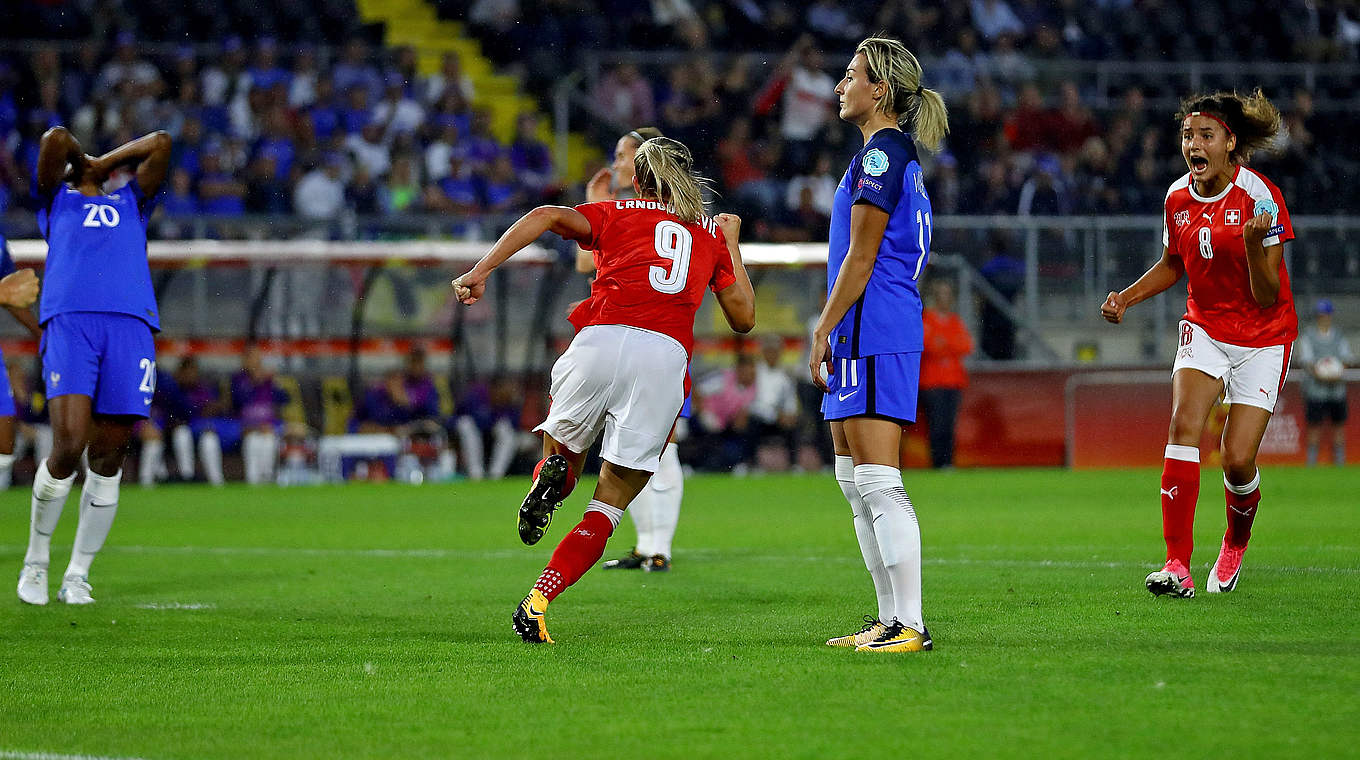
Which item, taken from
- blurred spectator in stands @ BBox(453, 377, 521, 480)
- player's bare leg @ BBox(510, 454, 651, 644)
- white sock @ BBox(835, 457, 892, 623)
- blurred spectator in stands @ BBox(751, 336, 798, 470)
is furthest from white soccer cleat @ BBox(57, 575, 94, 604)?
blurred spectator in stands @ BBox(751, 336, 798, 470)

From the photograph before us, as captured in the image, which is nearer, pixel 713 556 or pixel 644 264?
pixel 644 264

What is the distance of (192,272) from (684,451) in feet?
20.6

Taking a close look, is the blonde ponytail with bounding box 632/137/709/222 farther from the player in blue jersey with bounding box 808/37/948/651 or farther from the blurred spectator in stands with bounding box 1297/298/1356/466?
the blurred spectator in stands with bounding box 1297/298/1356/466

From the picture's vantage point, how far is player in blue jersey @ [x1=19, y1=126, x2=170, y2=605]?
799 cm

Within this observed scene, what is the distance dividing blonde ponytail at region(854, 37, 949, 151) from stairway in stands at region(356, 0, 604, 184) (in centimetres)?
1735

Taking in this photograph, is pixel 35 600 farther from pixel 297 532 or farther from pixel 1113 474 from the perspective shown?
pixel 1113 474

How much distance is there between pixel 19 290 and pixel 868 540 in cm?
430

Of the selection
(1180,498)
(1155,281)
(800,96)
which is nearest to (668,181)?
(1155,281)

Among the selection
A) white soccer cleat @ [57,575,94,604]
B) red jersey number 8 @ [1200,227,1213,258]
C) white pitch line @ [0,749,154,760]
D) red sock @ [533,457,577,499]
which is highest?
red jersey number 8 @ [1200,227,1213,258]

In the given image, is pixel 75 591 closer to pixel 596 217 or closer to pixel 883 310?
pixel 596 217

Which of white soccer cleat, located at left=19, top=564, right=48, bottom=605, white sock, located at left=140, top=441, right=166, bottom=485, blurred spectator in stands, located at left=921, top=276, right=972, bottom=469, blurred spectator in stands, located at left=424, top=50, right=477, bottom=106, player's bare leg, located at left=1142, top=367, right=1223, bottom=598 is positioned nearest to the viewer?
player's bare leg, located at left=1142, top=367, right=1223, bottom=598

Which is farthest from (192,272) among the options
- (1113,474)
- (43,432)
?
(1113,474)

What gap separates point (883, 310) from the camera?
5965mm

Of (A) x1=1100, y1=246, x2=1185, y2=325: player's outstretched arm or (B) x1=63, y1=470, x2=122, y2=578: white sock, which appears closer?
(A) x1=1100, y1=246, x2=1185, y2=325: player's outstretched arm
